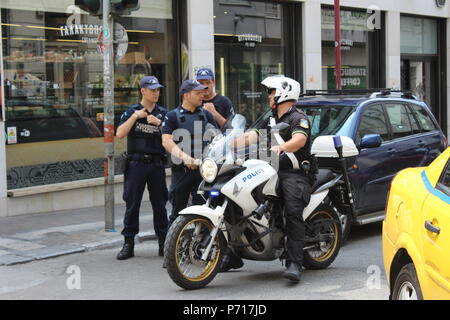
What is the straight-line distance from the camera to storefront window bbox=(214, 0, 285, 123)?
1398 cm

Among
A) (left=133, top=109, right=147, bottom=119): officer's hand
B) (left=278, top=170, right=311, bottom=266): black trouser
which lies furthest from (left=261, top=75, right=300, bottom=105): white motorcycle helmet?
(left=133, top=109, right=147, bottom=119): officer's hand

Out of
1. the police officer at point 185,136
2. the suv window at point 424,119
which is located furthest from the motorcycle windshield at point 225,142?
the suv window at point 424,119

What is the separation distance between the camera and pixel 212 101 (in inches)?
330

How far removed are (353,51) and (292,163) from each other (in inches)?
477

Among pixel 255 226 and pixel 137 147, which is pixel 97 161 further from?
pixel 255 226

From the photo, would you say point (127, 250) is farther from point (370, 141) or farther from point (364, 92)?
point (364, 92)

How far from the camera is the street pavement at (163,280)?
593cm

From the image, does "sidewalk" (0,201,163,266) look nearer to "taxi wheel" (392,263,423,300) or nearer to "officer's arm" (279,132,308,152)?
"officer's arm" (279,132,308,152)

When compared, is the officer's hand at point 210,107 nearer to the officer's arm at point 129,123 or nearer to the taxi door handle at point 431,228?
the officer's arm at point 129,123

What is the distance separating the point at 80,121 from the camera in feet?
36.9

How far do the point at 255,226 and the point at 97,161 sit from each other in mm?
5811

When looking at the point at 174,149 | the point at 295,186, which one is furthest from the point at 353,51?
the point at 295,186

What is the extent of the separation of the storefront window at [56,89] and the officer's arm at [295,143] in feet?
16.5
